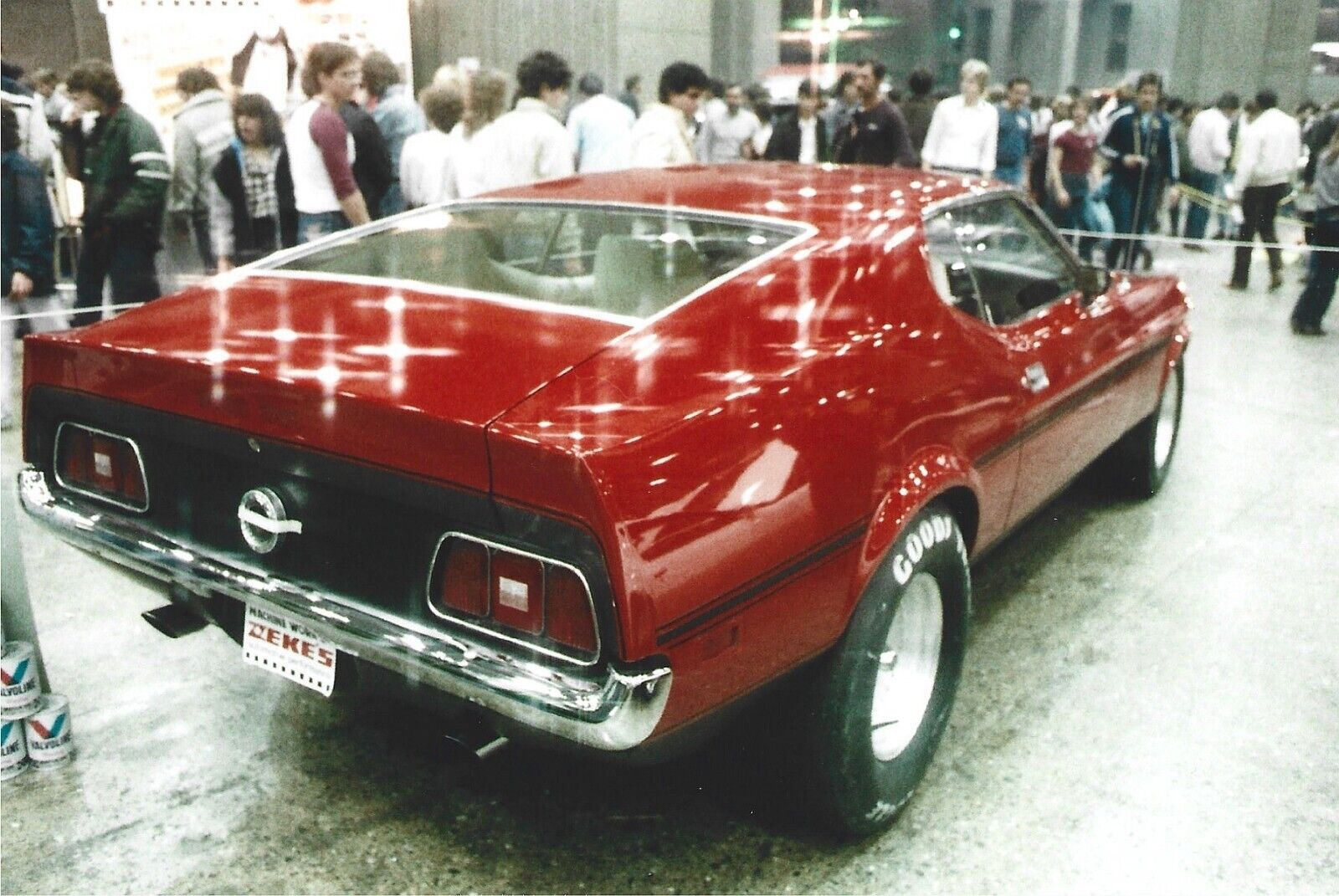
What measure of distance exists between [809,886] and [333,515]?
3.96ft

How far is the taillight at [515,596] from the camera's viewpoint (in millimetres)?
1728

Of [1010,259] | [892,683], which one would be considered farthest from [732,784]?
[1010,259]

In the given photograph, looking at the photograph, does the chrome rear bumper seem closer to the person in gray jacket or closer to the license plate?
the license plate

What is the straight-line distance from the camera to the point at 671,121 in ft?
19.1

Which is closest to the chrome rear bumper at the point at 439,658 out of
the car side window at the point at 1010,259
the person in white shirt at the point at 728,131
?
the car side window at the point at 1010,259

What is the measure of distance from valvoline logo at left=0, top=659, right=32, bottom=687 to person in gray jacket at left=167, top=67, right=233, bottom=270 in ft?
15.5

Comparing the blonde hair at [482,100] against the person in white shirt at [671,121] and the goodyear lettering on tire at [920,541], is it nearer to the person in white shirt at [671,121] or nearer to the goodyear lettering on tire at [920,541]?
the person in white shirt at [671,121]

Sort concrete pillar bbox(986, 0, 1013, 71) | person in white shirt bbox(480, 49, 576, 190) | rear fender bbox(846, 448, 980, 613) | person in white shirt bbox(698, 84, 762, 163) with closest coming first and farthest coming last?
1. rear fender bbox(846, 448, 980, 613)
2. person in white shirt bbox(480, 49, 576, 190)
3. person in white shirt bbox(698, 84, 762, 163)
4. concrete pillar bbox(986, 0, 1013, 71)

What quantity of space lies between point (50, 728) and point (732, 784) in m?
1.61

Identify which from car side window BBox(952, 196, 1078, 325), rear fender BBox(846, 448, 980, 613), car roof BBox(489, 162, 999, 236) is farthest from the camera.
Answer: car side window BBox(952, 196, 1078, 325)

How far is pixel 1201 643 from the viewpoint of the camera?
328 cm

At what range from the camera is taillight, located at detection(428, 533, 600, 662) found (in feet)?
5.67

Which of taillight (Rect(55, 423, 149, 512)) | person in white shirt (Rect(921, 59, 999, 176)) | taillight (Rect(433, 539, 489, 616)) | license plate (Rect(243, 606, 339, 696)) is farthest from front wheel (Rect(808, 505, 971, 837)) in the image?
person in white shirt (Rect(921, 59, 999, 176))

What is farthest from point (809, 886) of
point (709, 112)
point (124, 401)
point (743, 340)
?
point (709, 112)
